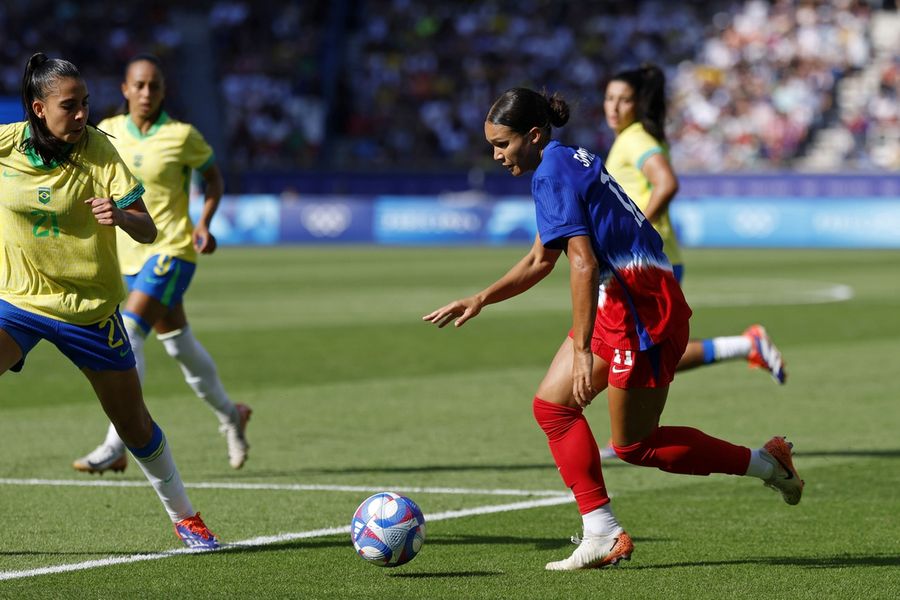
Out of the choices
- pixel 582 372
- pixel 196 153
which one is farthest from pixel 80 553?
pixel 196 153

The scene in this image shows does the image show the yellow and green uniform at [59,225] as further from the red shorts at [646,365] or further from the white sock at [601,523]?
the white sock at [601,523]

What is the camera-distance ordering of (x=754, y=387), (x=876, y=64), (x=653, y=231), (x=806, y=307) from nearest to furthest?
(x=653, y=231) < (x=754, y=387) < (x=806, y=307) < (x=876, y=64)

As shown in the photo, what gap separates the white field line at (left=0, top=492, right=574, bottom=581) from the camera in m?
6.12

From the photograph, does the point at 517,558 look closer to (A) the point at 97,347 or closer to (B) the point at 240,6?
(A) the point at 97,347

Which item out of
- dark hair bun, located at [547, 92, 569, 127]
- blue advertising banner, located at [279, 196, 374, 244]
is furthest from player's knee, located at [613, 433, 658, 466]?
blue advertising banner, located at [279, 196, 374, 244]

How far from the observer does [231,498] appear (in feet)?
26.4

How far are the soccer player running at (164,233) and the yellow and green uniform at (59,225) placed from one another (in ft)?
7.64

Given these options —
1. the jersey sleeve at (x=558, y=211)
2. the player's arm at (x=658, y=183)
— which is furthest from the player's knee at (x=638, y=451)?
the player's arm at (x=658, y=183)

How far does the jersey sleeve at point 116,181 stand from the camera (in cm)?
614

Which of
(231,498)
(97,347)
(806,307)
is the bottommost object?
(806,307)

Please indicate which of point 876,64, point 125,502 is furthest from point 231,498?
point 876,64

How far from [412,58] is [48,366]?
3244cm

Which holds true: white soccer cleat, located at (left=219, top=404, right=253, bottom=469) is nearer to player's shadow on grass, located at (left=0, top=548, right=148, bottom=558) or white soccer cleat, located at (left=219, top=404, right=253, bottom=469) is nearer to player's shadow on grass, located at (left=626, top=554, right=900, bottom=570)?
player's shadow on grass, located at (left=0, top=548, right=148, bottom=558)

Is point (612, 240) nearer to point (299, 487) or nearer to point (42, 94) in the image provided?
point (42, 94)
